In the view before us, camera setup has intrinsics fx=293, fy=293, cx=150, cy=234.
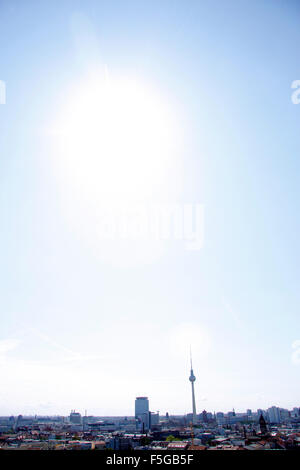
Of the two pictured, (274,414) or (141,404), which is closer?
(274,414)

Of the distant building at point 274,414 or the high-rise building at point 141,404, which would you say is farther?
the high-rise building at point 141,404

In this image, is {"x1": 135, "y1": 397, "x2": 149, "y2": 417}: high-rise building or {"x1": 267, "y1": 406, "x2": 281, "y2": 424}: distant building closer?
{"x1": 267, "y1": 406, "x2": 281, "y2": 424}: distant building
